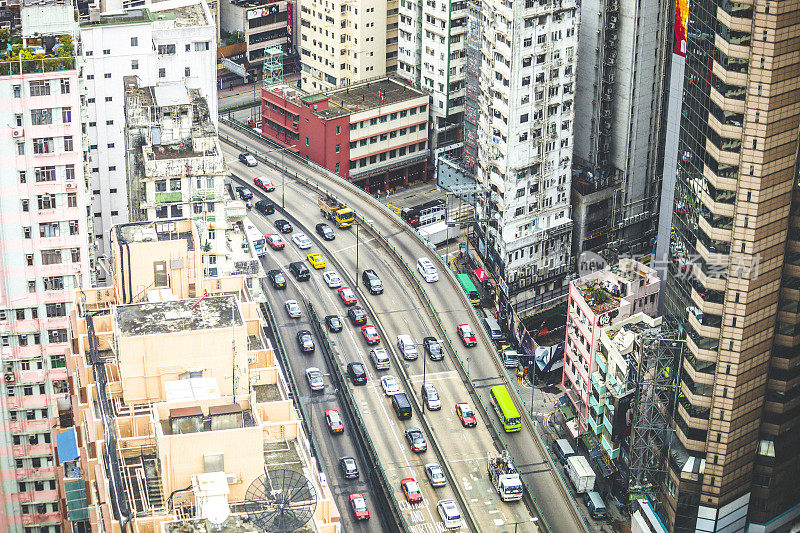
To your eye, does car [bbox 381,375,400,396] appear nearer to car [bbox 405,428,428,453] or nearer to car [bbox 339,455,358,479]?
car [bbox 405,428,428,453]

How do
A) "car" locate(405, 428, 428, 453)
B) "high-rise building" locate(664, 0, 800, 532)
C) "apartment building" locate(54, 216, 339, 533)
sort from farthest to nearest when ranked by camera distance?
"car" locate(405, 428, 428, 453), "high-rise building" locate(664, 0, 800, 532), "apartment building" locate(54, 216, 339, 533)

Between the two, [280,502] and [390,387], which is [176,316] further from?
[390,387]

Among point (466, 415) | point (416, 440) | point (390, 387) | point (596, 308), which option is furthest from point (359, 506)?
point (596, 308)

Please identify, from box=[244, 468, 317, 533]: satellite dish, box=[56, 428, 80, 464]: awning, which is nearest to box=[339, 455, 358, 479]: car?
box=[56, 428, 80, 464]: awning

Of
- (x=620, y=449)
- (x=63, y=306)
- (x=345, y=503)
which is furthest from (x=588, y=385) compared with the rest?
(x=63, y=306)

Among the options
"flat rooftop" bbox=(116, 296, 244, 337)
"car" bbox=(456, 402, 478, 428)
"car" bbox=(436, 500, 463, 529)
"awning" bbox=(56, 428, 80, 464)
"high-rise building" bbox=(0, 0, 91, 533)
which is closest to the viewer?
"flat rooftop" bbox=(116, 296, 244, 337)

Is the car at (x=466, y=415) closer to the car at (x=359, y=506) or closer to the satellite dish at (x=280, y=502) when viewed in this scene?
the car at (x=359, y=506)
